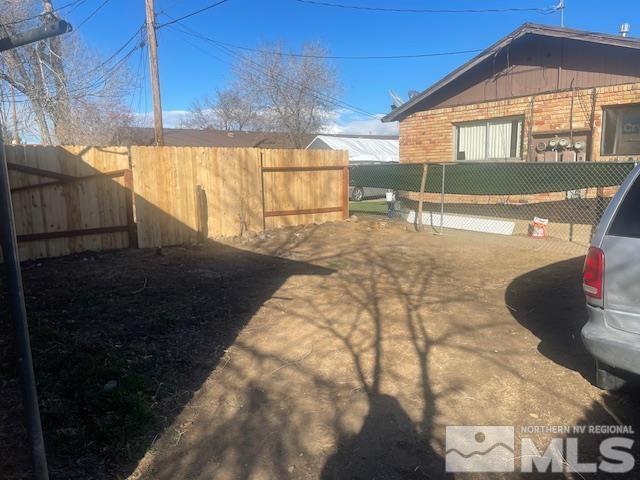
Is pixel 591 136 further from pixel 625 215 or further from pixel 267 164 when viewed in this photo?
pixel 625 215

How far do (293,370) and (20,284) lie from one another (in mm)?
2492

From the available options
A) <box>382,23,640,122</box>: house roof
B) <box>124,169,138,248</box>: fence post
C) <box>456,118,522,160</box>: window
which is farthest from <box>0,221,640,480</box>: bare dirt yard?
<box>456,118,522,160</box>: window

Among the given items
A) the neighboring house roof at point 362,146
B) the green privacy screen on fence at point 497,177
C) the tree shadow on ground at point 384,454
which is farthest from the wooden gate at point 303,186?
the neighboring house roof at point 362,146

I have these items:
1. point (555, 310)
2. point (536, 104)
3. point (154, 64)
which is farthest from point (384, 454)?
point (154, 64)

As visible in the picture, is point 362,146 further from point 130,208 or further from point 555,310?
→ point 555,310

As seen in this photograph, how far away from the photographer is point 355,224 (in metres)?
11.5

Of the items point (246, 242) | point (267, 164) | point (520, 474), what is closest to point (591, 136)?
point (267, 164)

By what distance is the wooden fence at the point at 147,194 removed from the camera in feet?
26.5

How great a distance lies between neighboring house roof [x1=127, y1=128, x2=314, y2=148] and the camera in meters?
35.2

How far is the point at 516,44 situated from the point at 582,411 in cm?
1053

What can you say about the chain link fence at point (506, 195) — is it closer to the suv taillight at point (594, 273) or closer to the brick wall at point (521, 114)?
the brick wall at point (521, 114)

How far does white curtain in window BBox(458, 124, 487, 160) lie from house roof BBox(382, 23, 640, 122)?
133 centimetres

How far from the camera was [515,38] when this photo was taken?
1118cm

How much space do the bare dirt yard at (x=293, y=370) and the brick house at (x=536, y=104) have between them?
4.61m
